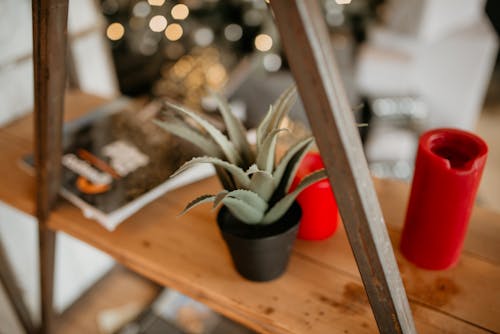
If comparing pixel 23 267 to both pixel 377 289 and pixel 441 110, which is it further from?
pixel 441 110

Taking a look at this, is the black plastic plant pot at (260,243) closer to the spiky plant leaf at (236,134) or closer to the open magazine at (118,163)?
the spiky plant leaf at (236,134)

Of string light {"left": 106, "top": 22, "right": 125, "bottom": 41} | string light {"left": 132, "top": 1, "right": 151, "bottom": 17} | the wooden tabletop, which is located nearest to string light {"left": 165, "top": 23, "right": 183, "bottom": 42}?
string light {"left": 132, "top": 1, "right": 151, "bottom": 17}

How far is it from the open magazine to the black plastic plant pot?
0.24 m

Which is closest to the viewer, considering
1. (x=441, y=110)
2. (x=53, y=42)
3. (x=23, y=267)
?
(x=53, y=42)

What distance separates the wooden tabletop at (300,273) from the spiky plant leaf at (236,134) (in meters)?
0.19

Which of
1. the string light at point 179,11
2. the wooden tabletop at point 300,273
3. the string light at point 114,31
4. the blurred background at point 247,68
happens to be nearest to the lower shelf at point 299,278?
the wooden tabletop at point 300,273

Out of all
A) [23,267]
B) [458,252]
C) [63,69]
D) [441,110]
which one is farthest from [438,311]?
[441,110]

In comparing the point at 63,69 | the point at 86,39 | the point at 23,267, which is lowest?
the point at 23,267

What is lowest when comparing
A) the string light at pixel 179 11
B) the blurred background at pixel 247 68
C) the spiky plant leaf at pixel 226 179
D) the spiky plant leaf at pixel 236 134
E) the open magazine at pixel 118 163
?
the blurred background at pixel 247 68

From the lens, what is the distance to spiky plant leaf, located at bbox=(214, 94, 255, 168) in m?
0.71

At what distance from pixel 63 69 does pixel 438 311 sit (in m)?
0.72

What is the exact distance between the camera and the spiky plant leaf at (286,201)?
2.00 feet

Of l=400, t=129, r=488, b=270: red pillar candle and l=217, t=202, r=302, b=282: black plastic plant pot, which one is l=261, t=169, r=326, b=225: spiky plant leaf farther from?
l=400, t=129, r=488, b=270: red pillar candle

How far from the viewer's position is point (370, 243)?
50cm
